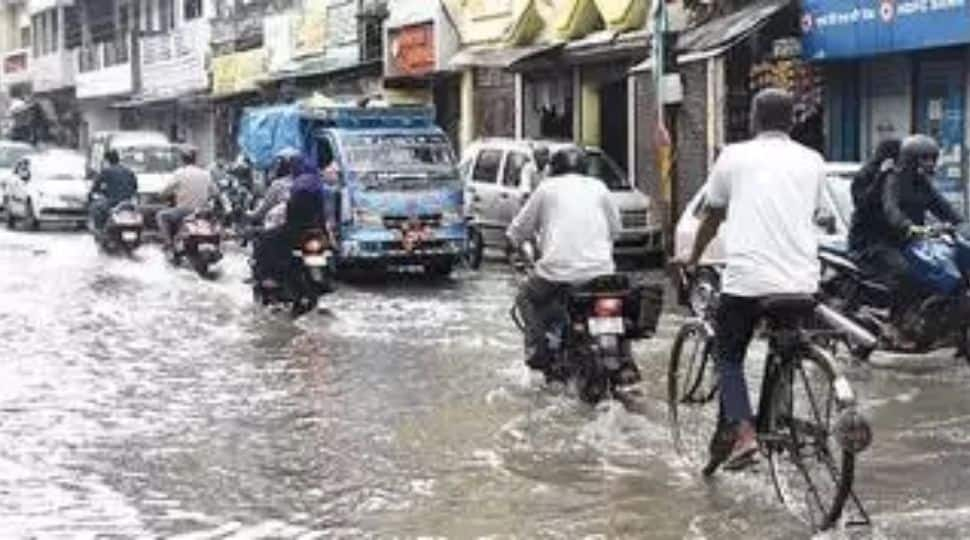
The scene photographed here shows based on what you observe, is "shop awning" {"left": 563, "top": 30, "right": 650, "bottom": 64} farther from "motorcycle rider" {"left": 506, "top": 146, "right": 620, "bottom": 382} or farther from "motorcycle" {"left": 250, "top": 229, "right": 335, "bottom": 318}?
"motorcycle rider" {"left": 506, "top": 146, "right": 620, "bottom": 382}

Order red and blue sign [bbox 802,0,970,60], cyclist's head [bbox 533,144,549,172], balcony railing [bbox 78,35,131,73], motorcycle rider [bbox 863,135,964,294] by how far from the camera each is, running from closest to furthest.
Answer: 1. motorcycle rider [bbox 863,135,964,294]
2. red and blue sign [bbox 802,0,970,60]
3. cyclist's head [bbox 533,144,549,172]
4. balcony railing [bbox 78,35,131,73]

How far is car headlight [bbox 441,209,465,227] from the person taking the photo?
21.3 meters

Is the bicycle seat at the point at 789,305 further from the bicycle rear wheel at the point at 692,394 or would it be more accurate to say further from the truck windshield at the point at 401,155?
the truck windshield at the point at 401,155

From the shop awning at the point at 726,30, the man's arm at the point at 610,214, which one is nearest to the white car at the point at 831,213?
the man's arm at the point at 610,214

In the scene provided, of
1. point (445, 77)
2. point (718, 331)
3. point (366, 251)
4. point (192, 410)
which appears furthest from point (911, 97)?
point (445, 77)

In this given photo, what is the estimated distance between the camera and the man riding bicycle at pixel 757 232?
743cm

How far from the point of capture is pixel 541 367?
438 inches

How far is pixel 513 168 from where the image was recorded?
79.5ft

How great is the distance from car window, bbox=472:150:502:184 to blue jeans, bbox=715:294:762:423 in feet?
55.6

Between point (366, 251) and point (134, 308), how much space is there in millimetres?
3681

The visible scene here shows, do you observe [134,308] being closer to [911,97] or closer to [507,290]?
[507,290]

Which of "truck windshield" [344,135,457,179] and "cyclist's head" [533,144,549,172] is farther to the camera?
"cyclist's head" [533,144,549,172]

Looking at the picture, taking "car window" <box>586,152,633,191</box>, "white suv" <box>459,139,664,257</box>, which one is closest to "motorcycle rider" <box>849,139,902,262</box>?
"white suv" <box>459,139,664,257</box>

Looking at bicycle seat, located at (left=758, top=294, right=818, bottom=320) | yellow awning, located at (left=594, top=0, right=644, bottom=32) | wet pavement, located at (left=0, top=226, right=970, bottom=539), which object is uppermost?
yellow awning, located at (left=594, top=0, right=644, bottom=32)
